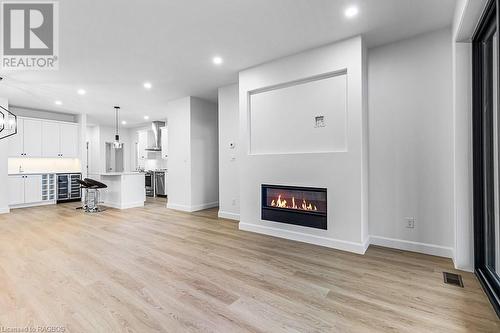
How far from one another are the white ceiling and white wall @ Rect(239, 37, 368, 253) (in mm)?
203

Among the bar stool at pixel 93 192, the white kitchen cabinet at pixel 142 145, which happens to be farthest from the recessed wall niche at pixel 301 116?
the white kitchen cabinet at pixel 142 145

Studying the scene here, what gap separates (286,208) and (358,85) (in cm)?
202

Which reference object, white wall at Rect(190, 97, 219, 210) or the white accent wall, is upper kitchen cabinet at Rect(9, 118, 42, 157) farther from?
white wall at Rect(190, 97, 219, 210)

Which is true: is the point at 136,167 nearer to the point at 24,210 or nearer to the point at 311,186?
the point at 24,210

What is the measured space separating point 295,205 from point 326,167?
2.57 feet

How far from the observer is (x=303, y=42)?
324cm

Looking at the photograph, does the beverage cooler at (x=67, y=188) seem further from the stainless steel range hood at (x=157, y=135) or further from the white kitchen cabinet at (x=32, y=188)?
the stainless steel range hood at (x=157, y=135)

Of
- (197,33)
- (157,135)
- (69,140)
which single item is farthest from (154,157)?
(197,33)

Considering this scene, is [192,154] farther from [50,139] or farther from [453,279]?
[453,279]

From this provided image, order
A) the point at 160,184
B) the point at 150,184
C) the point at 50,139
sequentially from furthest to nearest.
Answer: the point at 150,184
the point at 160,184
the point at 50,139

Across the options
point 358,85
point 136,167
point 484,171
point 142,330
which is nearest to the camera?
point 142,330

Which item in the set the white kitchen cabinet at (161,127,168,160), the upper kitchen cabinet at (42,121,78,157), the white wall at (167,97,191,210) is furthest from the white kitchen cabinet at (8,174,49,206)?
the white wall at (167,97,191,210)

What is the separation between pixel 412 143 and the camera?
10.2 ft

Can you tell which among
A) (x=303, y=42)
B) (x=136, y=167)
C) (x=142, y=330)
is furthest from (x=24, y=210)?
(x=303, y=42)
